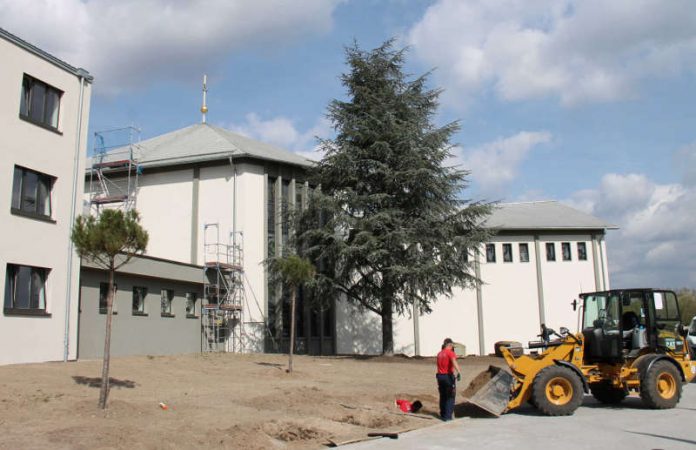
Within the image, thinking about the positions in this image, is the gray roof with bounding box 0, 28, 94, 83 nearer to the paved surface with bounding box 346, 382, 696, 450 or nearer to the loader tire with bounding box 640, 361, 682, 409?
the paved surface with bounding box 346, 382, 696, 450

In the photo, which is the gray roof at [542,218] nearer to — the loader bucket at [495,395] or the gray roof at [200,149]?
the gray roof at [200,149]

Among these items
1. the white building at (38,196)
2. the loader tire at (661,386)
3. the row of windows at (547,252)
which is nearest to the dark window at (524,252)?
the row of windows at (547,252)

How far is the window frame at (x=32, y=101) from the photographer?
18.1 metres

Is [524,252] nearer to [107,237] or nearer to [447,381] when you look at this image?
[447,381]

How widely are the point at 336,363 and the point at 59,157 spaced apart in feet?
39.0

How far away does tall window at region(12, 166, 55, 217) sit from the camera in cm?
1762

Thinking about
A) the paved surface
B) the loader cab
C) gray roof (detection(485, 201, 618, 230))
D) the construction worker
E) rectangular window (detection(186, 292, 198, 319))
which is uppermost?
gray roof (detection(485, 201, 618, 230))

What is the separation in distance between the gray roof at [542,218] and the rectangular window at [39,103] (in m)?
23.0

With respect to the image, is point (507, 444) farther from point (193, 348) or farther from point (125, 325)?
point (193, 348)

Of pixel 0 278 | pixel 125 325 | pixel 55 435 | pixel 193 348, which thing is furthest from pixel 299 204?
pixel 55 435

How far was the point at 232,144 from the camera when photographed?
30.2 metres

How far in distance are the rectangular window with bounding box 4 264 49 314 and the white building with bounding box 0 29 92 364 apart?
2 centimetres

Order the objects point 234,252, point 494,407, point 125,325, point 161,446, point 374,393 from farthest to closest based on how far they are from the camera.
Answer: point 234,252 → point 125,325 → point 374,393 → point 494,407 → point 161,446

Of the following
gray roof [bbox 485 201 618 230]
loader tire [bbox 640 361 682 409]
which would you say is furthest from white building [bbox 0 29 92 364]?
gray roof [bbox 485 201 618 230]
